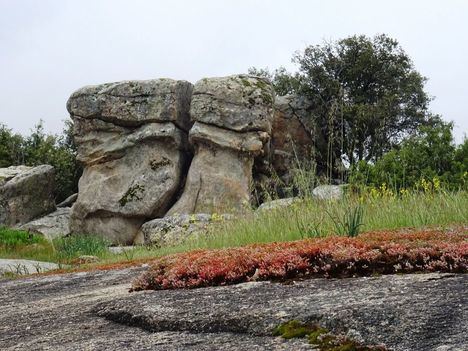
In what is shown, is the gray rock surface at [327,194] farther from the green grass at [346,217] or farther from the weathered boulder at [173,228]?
the weathered boulder at [173,228]

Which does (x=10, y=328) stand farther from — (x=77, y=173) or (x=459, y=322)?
(x=77, y=173)

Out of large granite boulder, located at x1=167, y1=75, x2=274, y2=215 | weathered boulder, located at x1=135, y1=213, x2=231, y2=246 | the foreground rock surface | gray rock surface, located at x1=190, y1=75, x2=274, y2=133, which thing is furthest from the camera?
gray rock surface, located at x1=190, y1=75, x2=274, y2=133

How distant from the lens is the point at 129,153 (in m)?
27.9

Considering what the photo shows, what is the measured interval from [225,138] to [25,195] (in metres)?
10.8

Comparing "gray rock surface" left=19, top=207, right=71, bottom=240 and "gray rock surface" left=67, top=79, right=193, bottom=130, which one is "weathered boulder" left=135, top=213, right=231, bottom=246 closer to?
"gray rock surface" left=67, top=79, right=193, bottom=130

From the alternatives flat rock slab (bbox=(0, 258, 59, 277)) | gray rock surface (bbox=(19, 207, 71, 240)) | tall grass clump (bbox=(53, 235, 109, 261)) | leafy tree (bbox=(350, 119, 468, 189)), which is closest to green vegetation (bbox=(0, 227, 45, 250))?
tall grass clump (bbox=(53, 235, 109, 261))

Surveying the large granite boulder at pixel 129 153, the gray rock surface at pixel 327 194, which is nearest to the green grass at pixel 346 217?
the gray rock surface at pixel 327 194

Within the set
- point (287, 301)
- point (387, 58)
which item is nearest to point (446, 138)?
point (387, 58)

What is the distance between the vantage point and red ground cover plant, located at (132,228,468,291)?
4789 millimetres

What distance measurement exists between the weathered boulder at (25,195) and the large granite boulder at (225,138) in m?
8.22

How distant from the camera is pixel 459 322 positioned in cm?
320

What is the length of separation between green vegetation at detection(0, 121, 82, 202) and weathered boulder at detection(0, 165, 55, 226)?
6120 millimetres

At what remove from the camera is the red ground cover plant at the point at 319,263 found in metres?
4.79

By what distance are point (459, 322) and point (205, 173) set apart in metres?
23.2
